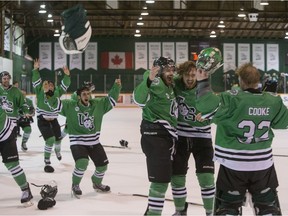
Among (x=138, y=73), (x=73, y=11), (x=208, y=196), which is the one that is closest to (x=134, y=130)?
(x=73, y=11)

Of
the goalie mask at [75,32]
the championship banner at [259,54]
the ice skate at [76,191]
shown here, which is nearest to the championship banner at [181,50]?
the championship banner at [259,54]

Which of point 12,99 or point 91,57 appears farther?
point 91,57

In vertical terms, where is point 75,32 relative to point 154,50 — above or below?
below

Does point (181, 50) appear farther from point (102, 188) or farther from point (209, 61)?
point (209, 61)

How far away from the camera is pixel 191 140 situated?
3.79m

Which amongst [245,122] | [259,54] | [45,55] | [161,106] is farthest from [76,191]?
[259,54]

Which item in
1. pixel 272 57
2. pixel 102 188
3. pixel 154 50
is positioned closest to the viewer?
pixel 102 188

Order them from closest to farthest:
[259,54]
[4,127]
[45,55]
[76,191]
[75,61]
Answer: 1. [4,127]
2. [76,191]
3. [75,61]
4. [45,55]
5. [259,54]

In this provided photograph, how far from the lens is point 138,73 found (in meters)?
29.7

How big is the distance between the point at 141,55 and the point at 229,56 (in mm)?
5788

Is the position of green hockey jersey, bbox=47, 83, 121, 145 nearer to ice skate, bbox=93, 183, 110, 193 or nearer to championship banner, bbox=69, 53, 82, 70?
ice skate, bbox=93, 183, 110, 193

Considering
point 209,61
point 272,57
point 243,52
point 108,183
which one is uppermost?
point 243,52

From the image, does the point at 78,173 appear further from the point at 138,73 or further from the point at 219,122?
the point at 138,73

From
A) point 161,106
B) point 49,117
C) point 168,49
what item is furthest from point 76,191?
point 168,49
